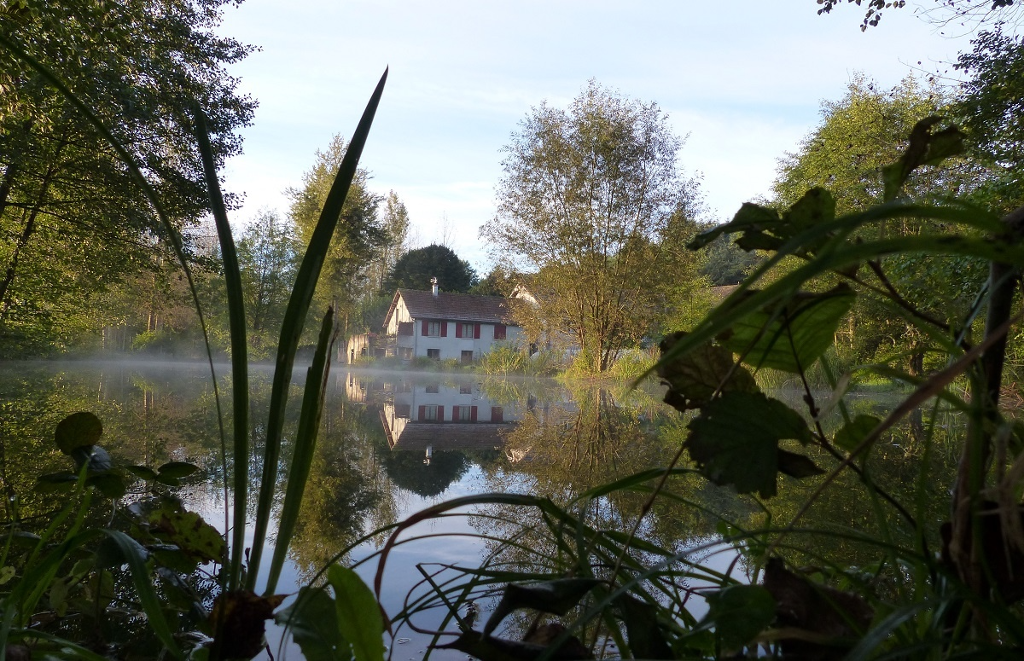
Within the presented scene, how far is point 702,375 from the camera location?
394 millimetres

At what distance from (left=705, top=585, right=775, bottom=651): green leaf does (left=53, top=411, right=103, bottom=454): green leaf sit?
1.99ft

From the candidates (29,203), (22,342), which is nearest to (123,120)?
(29,203)

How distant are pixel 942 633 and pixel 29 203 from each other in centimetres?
922

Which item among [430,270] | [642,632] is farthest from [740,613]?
[430,270]

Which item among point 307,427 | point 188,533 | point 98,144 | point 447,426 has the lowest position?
point 447,426

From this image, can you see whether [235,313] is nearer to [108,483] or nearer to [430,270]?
[108,483]

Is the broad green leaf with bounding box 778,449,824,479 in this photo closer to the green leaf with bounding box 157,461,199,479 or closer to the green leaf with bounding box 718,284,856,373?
the green leaf with bounding box 718,284,856,373

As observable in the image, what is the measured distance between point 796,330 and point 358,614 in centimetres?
27

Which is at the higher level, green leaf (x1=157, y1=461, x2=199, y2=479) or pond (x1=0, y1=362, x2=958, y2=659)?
green leaf (x1=157, y1=461, x2=199, y2=479)

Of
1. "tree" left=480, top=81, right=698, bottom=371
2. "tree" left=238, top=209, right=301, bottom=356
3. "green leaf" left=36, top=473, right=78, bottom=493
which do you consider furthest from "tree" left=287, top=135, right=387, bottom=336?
"green leaf" left=36, top=473, right=78, bottom=493

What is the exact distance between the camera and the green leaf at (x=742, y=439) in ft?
1.03

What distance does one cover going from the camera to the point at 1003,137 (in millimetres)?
6715

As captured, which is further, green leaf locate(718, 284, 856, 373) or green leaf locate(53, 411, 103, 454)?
green leaf locate(53, 411, 103, 454)

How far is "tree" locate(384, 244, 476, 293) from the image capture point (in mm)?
33906
